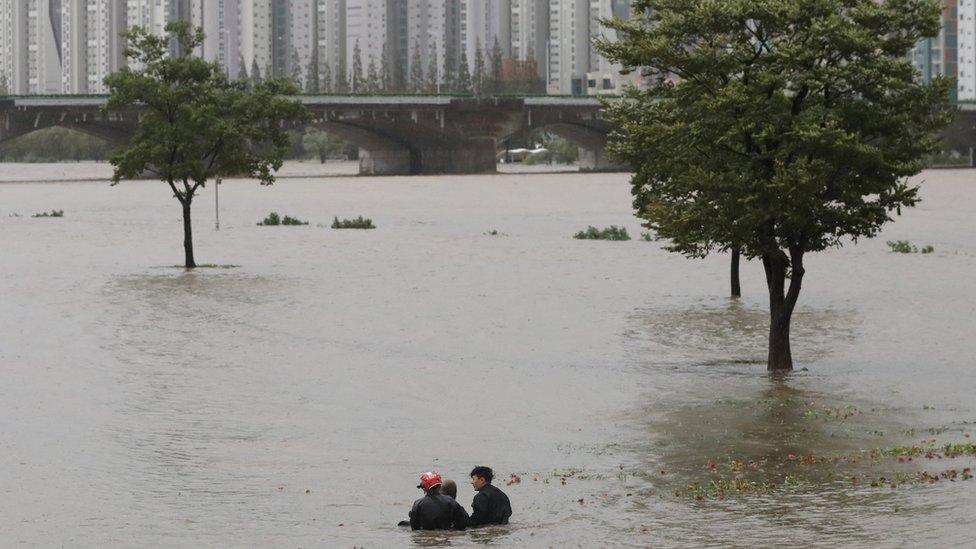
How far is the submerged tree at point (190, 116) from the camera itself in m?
53.8

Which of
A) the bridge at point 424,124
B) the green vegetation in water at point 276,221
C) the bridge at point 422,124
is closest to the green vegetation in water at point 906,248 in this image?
the green vegetation in water at point 276,221

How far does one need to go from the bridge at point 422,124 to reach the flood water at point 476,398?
75998 mm

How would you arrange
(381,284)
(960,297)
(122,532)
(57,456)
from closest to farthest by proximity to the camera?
(122,532) → (57,456) → (960,297) → (381,284)

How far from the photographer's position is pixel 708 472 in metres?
22.9

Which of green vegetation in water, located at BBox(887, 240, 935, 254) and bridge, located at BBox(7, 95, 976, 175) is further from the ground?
bridge, located at BBox(7, 95, 976, 175)

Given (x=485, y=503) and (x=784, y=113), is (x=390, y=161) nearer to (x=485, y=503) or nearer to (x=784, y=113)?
(x=784, y=113)

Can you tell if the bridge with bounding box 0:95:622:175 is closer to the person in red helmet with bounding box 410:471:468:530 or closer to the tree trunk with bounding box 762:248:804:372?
the tree trunk with bounding box 762:248:804:372

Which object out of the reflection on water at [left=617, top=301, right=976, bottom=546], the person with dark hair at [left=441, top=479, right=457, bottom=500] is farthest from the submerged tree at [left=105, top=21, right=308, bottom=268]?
the person with dark hair at [left=441, top=479, right=457, bottom=500]

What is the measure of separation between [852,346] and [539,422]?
12.1m

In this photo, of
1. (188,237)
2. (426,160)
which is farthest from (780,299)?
(426,160)

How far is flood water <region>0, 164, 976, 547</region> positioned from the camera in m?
20.2

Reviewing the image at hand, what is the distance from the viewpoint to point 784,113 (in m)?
29.7

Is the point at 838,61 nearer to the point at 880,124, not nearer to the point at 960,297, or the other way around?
the point at 880,124

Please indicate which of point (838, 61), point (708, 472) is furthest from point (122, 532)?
point (838, 61)
